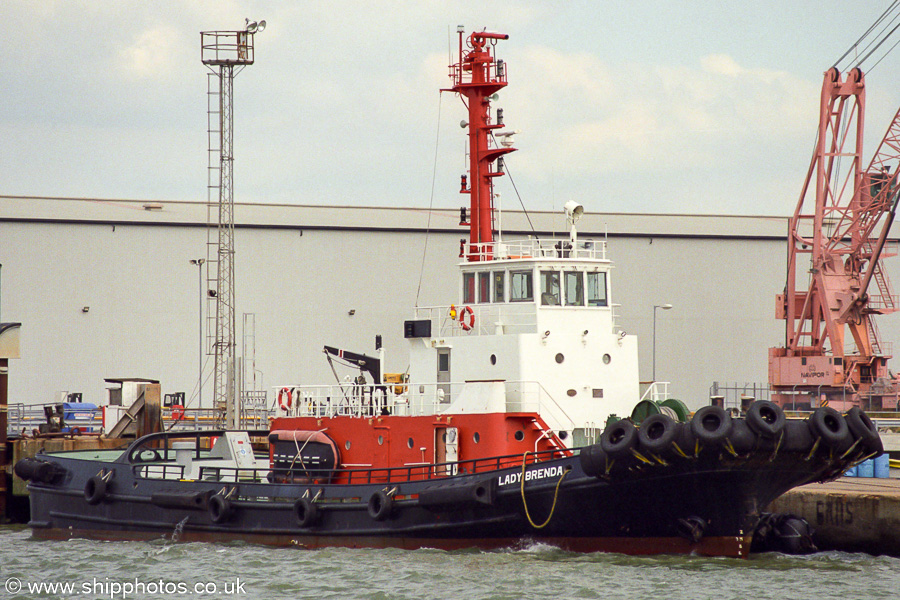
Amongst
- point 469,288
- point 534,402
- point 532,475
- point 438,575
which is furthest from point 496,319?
point 438,575

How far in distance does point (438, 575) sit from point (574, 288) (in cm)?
587

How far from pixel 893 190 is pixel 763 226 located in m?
6.86

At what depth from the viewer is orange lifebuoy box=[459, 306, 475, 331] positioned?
18.7 metres

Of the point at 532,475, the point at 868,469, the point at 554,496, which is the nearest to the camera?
the point at 554,496

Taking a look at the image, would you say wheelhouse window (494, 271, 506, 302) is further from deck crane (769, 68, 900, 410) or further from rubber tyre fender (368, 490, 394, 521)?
deck crane (769, 68, 900, 410)

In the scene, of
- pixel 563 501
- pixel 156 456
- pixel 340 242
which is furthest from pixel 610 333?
pixel 340 242

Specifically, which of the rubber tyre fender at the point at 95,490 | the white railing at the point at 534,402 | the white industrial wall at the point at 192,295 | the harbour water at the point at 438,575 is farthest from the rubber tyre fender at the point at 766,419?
the white industrial wall at the point at 192,295

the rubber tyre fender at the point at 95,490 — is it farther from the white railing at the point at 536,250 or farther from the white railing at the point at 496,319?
the white railing at the point at 536,250

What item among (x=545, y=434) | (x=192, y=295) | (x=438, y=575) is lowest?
(x=438, y=575)

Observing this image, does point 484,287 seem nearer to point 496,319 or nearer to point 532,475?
point 496,319

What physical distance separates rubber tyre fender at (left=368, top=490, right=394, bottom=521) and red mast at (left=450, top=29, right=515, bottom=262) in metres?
4.81

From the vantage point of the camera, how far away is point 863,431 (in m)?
15.0

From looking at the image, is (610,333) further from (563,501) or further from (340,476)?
(340,476)

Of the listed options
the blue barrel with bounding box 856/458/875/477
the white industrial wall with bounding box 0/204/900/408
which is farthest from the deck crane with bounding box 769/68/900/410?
the blue barrel with bounding box 856/458/875/477
